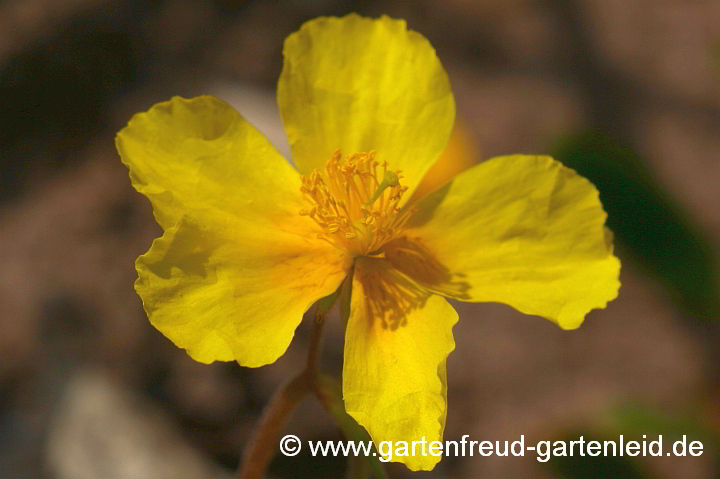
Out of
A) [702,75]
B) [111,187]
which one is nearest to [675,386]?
[702,75]

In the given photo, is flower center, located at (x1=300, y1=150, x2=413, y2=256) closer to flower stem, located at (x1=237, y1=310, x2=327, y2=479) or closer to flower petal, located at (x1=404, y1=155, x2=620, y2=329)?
flower petal, located at (x1=404, y1=155, x2=620, y2=329)

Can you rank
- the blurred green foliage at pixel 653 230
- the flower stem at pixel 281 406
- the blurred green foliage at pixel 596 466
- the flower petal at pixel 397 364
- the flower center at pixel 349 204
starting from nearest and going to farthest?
1. the flower petal at pixel 397 364
2. the flower stem at pixel 281 406
3. the flower center at pixel 349 204
4. the blurred green foliage at pixel 596 466
5. the blurred green foliage at pixel 653 230

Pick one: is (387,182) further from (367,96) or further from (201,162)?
(201,162)

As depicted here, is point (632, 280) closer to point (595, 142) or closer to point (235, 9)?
point (595, 142)

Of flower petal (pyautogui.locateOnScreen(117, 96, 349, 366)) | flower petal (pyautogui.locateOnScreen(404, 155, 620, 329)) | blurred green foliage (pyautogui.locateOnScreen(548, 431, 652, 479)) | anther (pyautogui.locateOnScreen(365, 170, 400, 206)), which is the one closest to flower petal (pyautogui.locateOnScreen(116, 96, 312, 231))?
flower petal (pyautogui.locateOnScreen(117, 96, 349, 366))

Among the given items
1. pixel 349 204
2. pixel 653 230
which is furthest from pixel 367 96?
pixel 653 230

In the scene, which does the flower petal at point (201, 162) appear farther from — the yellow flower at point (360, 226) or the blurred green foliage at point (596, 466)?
the blurred green foliage at point (596, 466)

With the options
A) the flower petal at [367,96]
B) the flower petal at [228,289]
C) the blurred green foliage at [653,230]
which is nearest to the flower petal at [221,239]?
the flower petal at [228,289]
